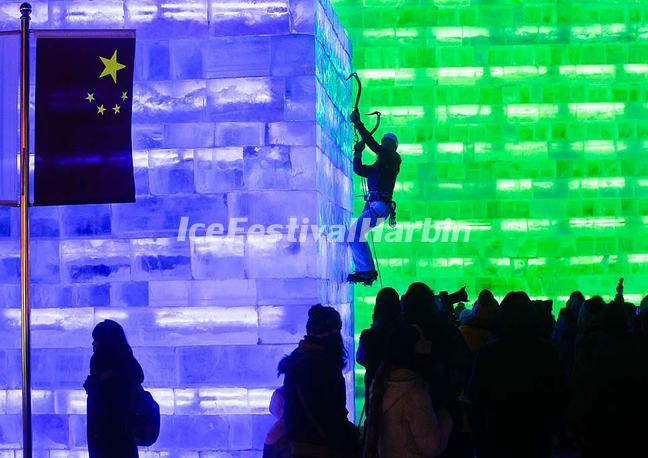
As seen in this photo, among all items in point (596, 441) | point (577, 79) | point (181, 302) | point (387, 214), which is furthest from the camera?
point (577, 79)

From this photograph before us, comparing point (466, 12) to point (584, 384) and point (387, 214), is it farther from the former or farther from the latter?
point (584, 384)

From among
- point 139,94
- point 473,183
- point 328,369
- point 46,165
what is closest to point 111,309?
point 139,94

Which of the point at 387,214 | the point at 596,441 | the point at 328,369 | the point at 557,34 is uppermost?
the point at 557,34

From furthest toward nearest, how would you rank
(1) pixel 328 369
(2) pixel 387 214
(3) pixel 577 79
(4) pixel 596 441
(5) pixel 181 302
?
(3) pixel 577 79
(2) pixel 387 214
(5) pixel 181 302
(4) pixel 596 441
(1) pixel 328 369

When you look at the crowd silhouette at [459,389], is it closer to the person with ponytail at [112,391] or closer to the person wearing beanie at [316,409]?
the person wearing beanie at [316,409]

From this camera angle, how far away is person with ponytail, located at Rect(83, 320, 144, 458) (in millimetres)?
8086

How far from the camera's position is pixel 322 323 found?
7.35 metres

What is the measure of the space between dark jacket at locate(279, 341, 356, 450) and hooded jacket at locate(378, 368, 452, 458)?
14.7 inches

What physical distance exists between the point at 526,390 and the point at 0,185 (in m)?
3.69

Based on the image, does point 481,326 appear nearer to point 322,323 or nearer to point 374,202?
point 322,323

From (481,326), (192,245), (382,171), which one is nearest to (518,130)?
(382,171)

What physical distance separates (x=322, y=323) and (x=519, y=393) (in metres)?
1.31

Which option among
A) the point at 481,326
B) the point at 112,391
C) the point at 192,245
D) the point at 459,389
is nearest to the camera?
the point at 112,391

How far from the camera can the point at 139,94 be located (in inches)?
410
